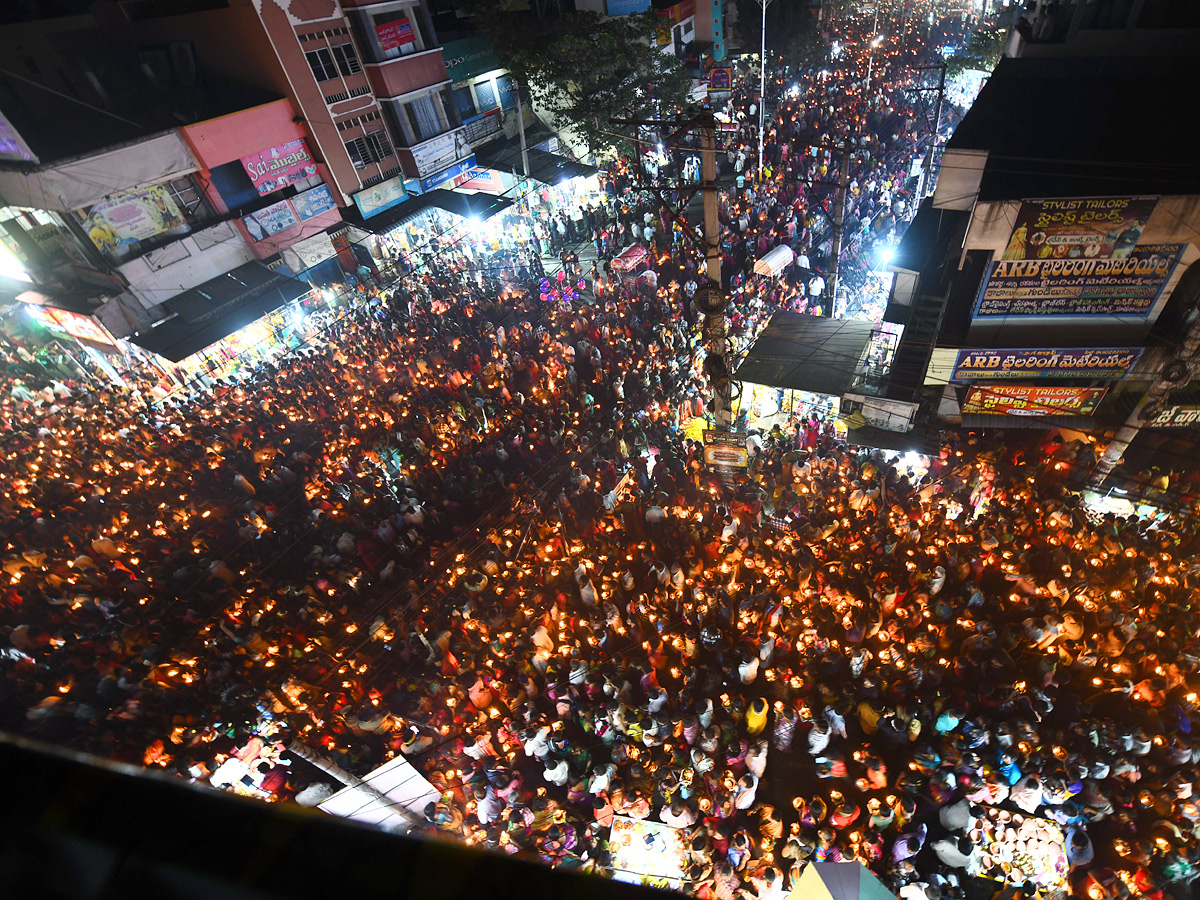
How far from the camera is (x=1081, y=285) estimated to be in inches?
374

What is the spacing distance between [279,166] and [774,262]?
16.1m

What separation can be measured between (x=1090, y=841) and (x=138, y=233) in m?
23.2

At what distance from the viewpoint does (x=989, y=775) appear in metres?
6.30

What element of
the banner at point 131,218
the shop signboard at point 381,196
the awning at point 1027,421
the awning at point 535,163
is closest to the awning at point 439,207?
the shop signboard at point 381,196

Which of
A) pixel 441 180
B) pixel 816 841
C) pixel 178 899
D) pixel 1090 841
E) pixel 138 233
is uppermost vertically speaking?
pixel 178 899

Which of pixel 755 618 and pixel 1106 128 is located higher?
pixel 1106 128

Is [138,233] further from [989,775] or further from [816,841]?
[989,775]

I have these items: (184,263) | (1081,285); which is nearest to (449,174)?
(184,263)

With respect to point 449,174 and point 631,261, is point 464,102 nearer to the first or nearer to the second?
point 449,174

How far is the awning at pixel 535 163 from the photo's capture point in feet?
74.6

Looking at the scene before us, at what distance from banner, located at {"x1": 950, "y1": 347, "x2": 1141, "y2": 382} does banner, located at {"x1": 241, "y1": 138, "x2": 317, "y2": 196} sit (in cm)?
2032

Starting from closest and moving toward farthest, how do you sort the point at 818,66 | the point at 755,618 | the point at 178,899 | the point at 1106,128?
the point at 178,899 → the point at 755,618 → the point at 1106,128 → the point at 818,66

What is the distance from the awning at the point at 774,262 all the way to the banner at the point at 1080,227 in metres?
6.24

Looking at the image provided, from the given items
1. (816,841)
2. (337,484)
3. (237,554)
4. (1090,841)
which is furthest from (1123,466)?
(237,554)
